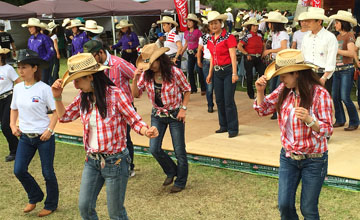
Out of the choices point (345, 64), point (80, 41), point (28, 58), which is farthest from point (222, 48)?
point (80, 41)

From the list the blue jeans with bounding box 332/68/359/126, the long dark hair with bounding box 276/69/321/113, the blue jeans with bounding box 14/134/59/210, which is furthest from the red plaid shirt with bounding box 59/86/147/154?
the blue jeans with bounding box 332/68/359/126

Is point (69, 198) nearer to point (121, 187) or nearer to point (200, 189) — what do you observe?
point (200, 189)

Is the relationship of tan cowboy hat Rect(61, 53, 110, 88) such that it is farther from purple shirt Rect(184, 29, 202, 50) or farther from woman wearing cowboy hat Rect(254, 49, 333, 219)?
purple shirt Rect(184, 29, 202, 50)

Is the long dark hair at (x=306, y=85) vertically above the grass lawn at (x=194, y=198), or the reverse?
the long dark hair at (x=306, y=85)

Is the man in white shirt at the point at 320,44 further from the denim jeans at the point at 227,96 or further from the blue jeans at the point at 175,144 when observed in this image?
the blue jeans at the point at 175,144

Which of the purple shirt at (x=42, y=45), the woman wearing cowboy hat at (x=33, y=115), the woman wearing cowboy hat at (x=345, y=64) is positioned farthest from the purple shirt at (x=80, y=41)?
Result: the woman wearing cowboy hat at (x=33, y=115)

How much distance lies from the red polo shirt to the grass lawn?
1.86 m

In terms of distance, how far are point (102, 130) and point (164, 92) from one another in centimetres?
178

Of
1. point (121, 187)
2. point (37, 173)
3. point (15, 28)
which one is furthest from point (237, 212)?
point (15, 28)

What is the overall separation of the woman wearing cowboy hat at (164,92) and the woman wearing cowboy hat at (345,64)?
3.07m

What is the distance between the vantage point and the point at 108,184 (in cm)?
406

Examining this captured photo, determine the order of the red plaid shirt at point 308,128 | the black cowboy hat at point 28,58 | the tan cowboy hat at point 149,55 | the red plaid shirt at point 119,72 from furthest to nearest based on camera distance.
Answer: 1. the red plaid shirt at point 119,72
2. the tan cowboy hat at point 149,55
3. the black cowboy hat at point 28,58
4. the red plaid shirt at point 308,128

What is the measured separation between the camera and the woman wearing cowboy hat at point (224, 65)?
25.9 ft

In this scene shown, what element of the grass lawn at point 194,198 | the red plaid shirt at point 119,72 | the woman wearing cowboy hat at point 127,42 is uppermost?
the red plaid shirt at point 119,72
